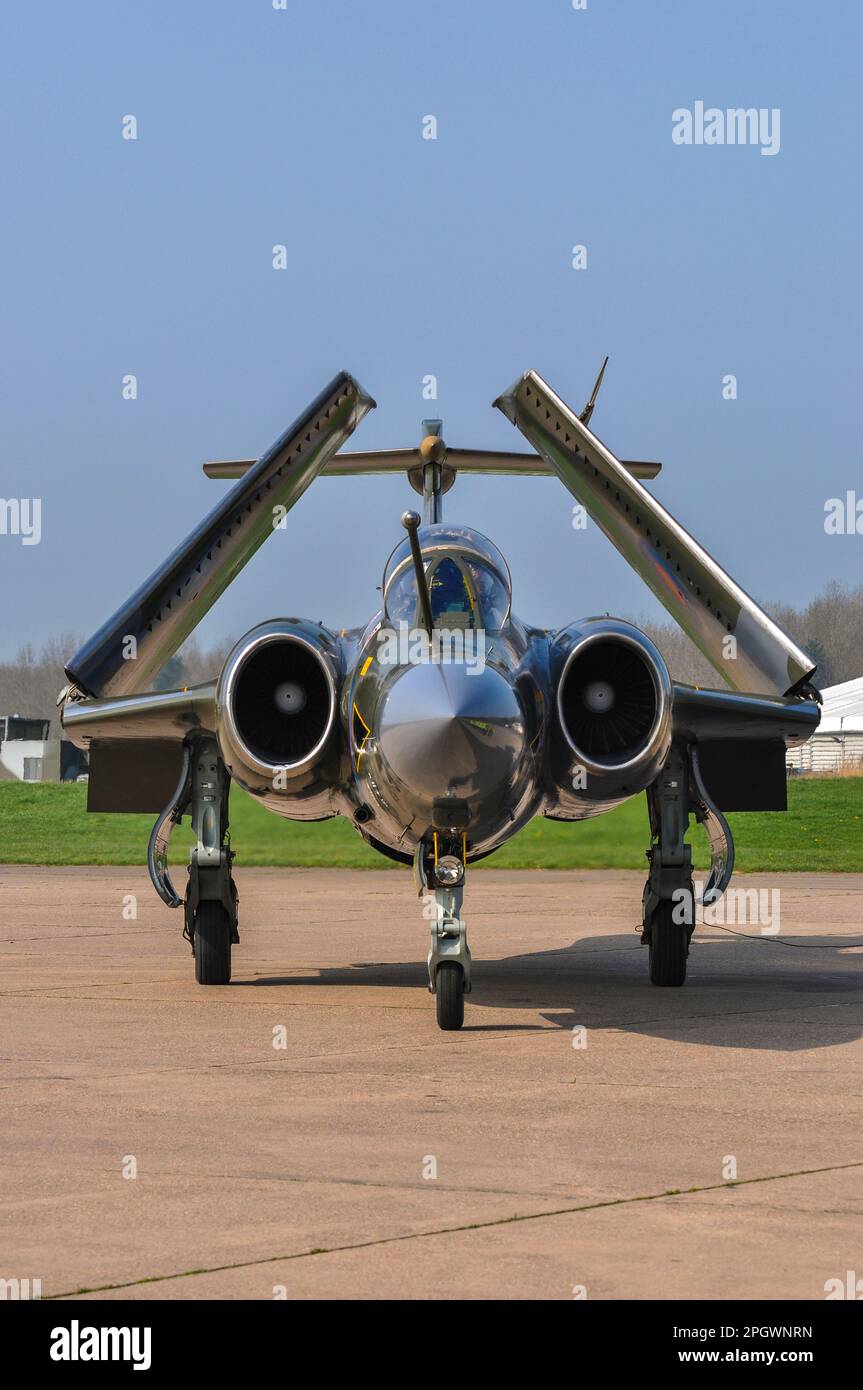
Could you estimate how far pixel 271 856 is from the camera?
33.8 metres

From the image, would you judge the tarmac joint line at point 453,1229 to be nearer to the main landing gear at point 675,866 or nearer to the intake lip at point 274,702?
the intake lip at point 274,702

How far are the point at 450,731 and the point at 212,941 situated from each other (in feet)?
13.5

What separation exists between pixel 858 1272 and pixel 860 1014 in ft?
22.5

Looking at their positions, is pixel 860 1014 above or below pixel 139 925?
below

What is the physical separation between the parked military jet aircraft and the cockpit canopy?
0.02 m

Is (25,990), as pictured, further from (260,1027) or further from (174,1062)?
(174,1062)

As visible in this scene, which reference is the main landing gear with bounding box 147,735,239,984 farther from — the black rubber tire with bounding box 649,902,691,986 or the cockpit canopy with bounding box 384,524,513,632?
the black rubber tire with bounding box 649,902,691,986

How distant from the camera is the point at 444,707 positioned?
31.6ft

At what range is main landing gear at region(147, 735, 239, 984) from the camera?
12891 mm

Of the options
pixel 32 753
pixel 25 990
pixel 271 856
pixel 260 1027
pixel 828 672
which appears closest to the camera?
pixel 260 1027

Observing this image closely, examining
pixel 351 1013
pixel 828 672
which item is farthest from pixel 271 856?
pixel 828 672

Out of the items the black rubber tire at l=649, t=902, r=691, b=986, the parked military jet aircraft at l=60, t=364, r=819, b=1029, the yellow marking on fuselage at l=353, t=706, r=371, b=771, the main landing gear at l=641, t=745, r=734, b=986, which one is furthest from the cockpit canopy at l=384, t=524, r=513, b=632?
the black rubber tire at l=649, t=902, r=691, b=986

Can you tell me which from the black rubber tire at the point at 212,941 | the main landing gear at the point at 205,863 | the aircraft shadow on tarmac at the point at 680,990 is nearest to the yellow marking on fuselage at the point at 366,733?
the aircraft shadow on tarmac at the point at 680,990

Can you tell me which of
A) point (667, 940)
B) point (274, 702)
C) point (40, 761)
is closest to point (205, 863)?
point (274, 702)
